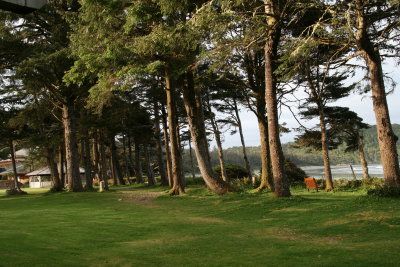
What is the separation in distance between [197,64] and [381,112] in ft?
21.8

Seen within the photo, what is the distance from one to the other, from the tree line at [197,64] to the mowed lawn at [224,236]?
2849mm

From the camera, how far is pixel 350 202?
10805mm

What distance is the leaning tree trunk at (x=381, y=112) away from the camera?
1166cm

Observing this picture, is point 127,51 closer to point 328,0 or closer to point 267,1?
point 267,1

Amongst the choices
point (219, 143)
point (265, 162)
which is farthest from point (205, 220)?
point (219, 143)

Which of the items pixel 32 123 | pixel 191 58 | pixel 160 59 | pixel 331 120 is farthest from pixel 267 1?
pixel 32 123

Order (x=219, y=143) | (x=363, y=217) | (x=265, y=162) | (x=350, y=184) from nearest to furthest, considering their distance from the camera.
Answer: (x=363, y=217), (x=265, y=162), (x=350, y=184), (x=219, y=143)

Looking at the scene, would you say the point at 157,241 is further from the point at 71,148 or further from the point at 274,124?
the point at 71,148

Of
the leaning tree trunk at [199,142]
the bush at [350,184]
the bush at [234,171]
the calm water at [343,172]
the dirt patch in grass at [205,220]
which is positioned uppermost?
the leaning tree trunk at [199,142]

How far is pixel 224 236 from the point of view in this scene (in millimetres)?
7953

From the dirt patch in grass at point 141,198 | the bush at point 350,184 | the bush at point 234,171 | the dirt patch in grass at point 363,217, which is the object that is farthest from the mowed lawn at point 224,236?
the bush at point 234,171

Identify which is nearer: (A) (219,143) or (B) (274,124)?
(B) (274,124)

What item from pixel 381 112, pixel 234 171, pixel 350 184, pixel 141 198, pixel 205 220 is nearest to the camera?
pixel 205 220

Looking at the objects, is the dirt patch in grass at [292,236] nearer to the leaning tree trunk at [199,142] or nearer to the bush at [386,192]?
the bush at [386,192]
